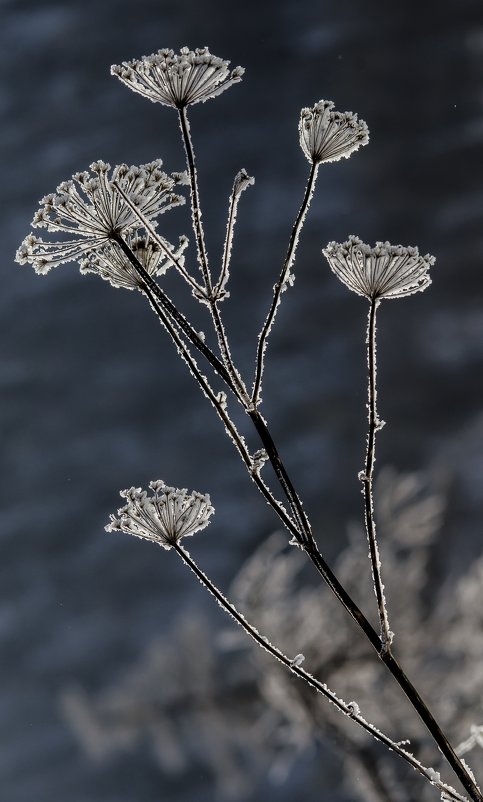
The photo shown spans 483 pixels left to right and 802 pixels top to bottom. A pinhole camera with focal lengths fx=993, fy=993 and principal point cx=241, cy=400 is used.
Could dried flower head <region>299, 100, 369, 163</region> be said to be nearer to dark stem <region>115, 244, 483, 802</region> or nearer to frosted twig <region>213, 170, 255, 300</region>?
frosted twig <region>213, 170, 255, 300</region>

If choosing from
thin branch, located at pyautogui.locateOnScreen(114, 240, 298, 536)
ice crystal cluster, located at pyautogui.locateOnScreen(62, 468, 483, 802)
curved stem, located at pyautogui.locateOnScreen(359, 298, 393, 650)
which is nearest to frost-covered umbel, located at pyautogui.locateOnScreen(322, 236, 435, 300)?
curved stem, located at pyautogui.locateOnScreen(359, 298, 393, 650)

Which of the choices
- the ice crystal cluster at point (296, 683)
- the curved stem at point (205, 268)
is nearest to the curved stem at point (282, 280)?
the curved stem at point (205, 268)

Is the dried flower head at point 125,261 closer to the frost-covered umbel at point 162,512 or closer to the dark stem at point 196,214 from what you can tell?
the dark stem at point 196,214

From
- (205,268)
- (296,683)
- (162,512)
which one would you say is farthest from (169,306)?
(296,683)

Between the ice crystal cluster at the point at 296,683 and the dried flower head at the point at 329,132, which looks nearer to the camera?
the dried flower head at the point at 329,132

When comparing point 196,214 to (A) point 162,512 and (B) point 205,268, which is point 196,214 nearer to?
Answer: (B) point 205,268

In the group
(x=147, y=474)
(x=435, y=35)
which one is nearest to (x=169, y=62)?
(x=147, y=474)

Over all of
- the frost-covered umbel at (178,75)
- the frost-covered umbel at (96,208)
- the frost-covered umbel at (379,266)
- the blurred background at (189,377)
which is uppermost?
the blurred background at (189,377)
